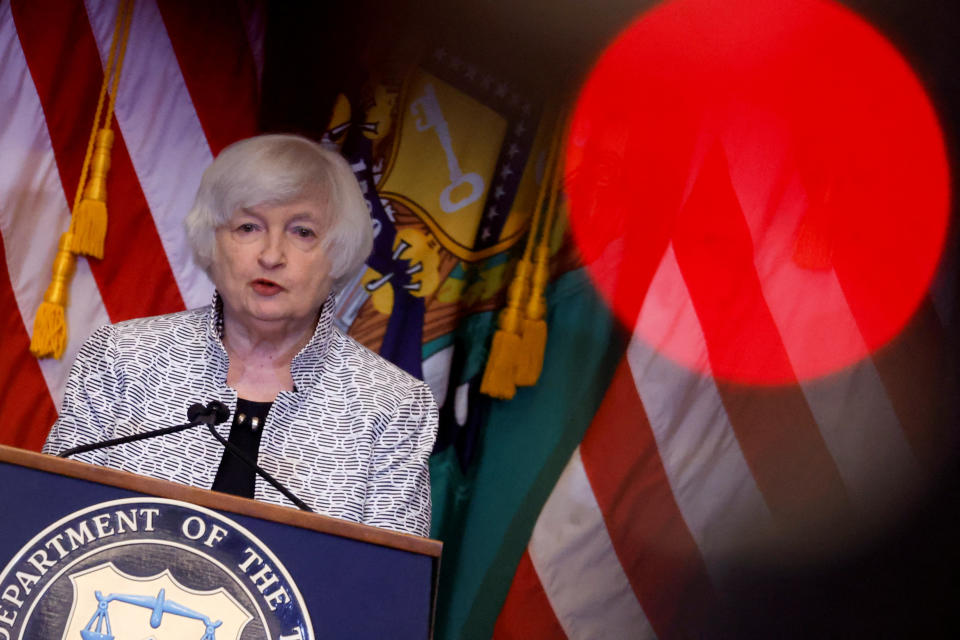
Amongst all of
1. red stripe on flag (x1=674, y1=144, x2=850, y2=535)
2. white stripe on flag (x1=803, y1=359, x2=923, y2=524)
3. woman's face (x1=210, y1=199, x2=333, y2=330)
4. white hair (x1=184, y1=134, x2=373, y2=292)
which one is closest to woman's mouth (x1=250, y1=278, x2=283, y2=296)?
woman's face (x1=210, y1=199, x2=333, y2=330)

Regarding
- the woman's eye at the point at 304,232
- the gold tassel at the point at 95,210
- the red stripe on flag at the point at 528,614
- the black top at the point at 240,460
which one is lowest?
the red stripe on flag at the point at 528,614

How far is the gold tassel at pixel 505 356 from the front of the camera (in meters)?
2.28

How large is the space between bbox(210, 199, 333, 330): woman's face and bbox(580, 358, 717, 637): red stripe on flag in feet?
2.70

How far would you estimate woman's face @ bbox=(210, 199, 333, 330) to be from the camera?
1479mm

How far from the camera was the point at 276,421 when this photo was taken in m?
1.41

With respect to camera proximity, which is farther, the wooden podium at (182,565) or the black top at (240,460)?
the black top at (240,460)

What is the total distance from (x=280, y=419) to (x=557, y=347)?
118cm

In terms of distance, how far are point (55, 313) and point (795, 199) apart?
1682mm

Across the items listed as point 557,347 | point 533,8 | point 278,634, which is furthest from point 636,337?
point 278,634

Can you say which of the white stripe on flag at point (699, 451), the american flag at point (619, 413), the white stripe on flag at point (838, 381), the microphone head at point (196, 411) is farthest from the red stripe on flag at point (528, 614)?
the microphone head at point (196, 411)

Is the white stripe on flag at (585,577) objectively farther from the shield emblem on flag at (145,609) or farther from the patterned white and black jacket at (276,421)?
the shield emblem on flag at (145,609)

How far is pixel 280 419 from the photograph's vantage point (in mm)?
1416

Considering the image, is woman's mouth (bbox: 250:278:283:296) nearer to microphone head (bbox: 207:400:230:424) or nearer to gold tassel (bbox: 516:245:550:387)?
microphone head (bbox: 207:400:230:424)

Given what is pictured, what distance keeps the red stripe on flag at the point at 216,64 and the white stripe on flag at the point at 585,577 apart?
4.20ft
